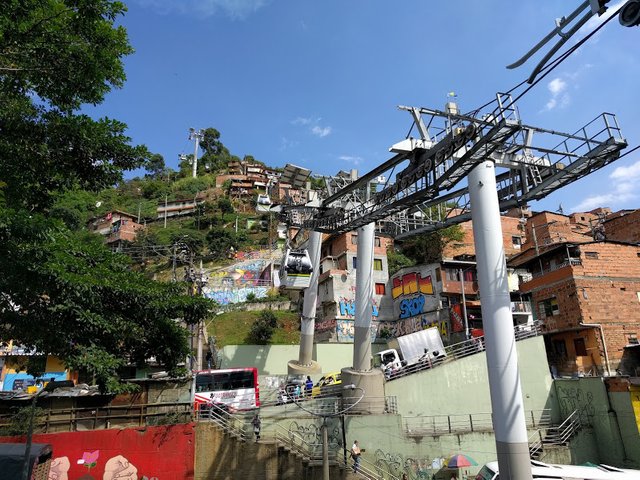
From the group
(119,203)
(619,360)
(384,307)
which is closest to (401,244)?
(384,307)

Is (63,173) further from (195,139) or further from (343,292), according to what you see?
(195,139)

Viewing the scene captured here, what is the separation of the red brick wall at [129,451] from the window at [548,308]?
2192 cm

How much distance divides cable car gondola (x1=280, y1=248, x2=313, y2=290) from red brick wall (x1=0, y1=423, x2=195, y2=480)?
32.7 feet

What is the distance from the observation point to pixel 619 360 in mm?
24094

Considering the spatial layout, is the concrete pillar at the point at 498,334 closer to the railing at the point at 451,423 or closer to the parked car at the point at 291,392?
the railing at the point at 451,423

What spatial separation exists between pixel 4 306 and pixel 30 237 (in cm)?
197

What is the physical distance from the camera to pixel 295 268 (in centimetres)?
2488

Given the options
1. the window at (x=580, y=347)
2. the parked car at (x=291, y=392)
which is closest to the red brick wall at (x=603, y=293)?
the window at (x=580, y=347)

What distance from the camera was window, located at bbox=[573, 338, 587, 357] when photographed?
2512 cm

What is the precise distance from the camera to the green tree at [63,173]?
7.83 metres

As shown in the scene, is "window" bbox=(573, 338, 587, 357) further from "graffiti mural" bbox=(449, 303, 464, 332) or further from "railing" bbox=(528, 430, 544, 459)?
"graffiti mural" bbox=(449, 303, 464, 332)

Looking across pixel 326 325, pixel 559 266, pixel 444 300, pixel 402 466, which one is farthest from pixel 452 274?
pixel 402 466

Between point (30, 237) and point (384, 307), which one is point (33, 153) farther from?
point (384, 307)

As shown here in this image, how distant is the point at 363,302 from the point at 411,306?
16795mm
